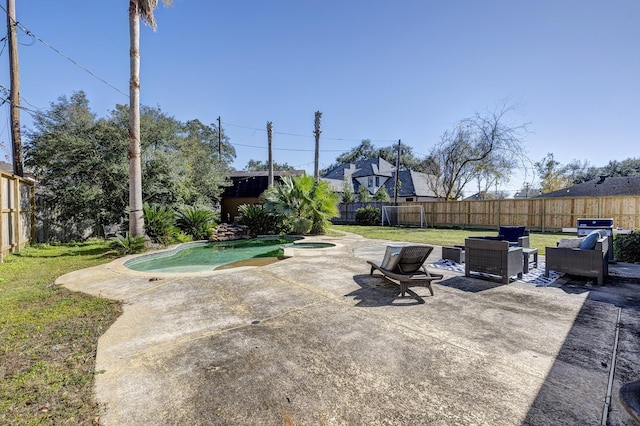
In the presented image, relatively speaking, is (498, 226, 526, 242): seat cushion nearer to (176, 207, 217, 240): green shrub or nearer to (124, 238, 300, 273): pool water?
(124, 238, 300, 273): pool water

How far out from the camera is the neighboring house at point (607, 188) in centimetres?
2180

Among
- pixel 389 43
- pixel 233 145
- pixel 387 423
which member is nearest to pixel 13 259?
pixel 387 423

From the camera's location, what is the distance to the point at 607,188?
23031 millimetres

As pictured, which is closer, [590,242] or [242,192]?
[590,242]

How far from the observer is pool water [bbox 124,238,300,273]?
7.32m

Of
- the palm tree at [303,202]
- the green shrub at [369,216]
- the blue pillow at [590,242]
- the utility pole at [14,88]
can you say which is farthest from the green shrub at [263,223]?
the blue pillow at [590,242]

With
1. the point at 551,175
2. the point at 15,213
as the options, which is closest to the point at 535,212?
the point at 15,213

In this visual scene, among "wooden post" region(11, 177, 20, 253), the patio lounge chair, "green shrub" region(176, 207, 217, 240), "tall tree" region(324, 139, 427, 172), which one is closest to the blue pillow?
the patio lounge chair

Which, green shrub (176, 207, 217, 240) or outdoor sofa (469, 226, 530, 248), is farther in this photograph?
green shrub (176, 207, 217, 240)

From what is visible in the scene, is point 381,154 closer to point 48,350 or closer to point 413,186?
point 413,186

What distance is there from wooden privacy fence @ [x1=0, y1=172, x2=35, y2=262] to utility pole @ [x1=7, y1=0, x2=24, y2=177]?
103cm

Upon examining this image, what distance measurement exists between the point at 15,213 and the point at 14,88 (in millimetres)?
4425

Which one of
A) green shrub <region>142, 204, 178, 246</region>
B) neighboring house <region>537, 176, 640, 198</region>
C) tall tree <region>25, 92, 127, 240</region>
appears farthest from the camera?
neighboring house <region>537, 176, 640, 198</region>

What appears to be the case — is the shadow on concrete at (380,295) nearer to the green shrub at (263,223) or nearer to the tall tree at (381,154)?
the green shrub at (263,223)
